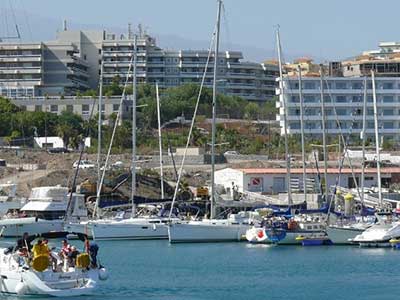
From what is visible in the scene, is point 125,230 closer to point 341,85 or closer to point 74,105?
point 341,85

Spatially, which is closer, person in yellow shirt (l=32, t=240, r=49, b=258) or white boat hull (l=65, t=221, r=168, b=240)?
person in yellow shirt (l=32, t=240, r=49, b=258)

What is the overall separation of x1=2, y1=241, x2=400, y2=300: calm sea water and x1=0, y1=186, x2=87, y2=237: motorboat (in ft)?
19.4

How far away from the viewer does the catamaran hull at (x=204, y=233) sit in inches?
2547

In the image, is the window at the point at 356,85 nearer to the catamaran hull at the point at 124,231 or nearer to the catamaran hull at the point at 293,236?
the catamaran hull at the point at 124,231

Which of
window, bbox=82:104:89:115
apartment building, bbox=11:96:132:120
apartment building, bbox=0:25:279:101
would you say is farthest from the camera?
apartment building, bbox=0:25:279:101

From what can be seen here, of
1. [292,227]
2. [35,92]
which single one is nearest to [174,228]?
[292,227]

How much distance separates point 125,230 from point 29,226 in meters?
5.96

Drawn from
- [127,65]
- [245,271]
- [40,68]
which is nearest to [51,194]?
[245,271]

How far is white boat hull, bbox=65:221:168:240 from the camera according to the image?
6700 cm

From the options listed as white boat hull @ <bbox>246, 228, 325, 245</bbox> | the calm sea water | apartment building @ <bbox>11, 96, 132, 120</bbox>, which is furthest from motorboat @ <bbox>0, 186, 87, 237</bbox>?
apartment building @ <bbox>11, 96, 132, 120</bbox>

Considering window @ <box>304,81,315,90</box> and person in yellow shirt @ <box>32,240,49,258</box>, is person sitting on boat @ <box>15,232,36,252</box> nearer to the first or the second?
person in yellow shirt @ <box>32,240,49,258</box>

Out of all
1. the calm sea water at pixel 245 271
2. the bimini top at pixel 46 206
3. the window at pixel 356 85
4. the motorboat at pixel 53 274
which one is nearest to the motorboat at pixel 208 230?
the calm sea water at pixel 245 271

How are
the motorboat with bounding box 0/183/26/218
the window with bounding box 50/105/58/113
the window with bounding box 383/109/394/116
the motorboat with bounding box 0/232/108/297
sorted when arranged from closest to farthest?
1. the motorboat with bounding box 0/232/108/297
2. the motorboat with bounding box 0/183/26/218
3. the window with bounding box 383/109/394/116
4. the window with bounding box 50/105/58/113

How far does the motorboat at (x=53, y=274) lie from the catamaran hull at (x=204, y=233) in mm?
22875
